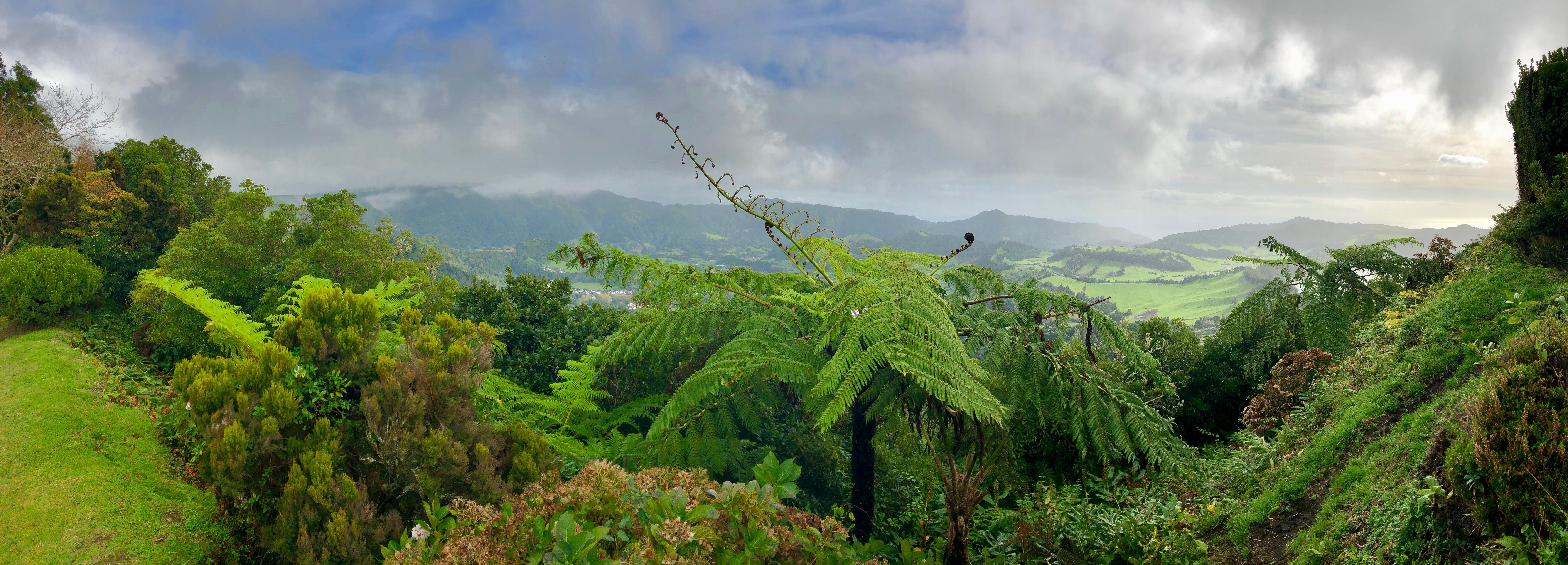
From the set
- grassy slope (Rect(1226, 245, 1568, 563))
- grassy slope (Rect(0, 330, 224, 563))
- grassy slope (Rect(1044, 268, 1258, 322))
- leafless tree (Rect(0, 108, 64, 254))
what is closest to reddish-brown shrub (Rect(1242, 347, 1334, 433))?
grassy slope (Rect(1226, 245, 1568, 563))

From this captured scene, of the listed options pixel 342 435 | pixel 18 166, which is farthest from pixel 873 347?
pixel 18 166

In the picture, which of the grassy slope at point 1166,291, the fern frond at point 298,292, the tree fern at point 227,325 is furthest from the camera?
→ the grassy slope at point 1166,291

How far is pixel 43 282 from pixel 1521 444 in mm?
22104

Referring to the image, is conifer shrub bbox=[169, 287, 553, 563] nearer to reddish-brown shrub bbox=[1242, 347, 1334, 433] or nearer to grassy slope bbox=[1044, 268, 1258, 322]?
reddish-brown shrub bbox=[1242, 347, 1334, 433]

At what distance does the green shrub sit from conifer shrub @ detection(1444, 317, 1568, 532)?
21.9 metres

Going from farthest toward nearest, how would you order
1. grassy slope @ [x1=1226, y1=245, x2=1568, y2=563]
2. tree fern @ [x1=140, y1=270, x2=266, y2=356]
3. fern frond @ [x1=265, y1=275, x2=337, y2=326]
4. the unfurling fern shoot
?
fern frond @ [x1=265, y1=275, x2=337, y2=326] < tree fern @ [x1=140, y1=270, x2=266, y2=356] < grassy slope @ [x1=1226, y1=245, x2=1568, y2=563] < the unfurling fern shoot

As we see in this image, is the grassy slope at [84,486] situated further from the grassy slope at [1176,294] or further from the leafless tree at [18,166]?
the grassy slope at [1176,294]

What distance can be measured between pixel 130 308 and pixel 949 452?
20.4 meters

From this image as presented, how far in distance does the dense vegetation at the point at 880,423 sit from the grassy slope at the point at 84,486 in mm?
124

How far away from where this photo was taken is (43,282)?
12.8 metres

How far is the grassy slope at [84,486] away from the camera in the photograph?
452 cm

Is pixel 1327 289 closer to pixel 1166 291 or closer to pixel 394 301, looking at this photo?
pixel 394 301

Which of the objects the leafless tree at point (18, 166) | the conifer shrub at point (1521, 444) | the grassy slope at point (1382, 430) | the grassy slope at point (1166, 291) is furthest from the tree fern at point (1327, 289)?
the grassy slope at point (1166, 291)

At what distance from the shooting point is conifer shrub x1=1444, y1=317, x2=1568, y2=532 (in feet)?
7.23
